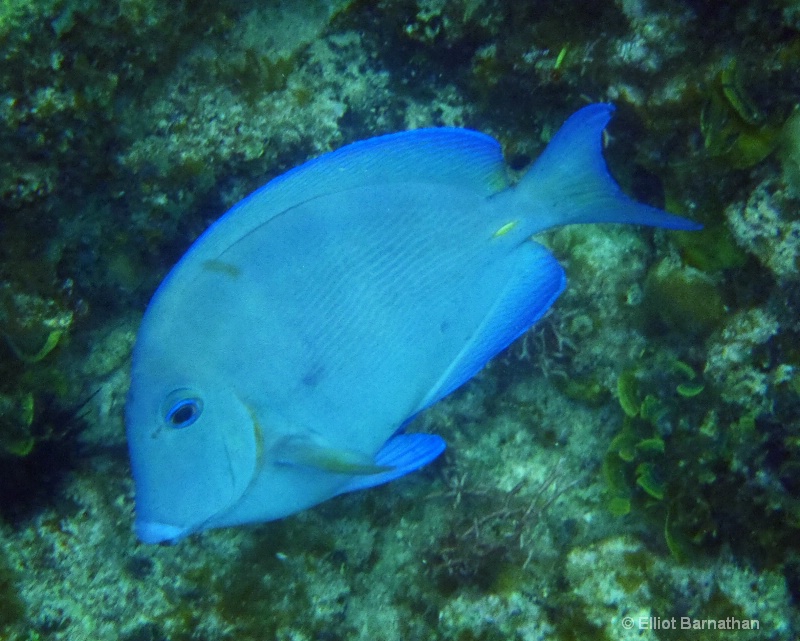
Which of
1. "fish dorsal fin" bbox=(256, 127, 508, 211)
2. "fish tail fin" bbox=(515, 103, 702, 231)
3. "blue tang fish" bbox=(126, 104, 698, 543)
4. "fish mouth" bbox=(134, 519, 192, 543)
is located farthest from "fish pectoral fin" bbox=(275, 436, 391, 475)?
"fish tail fin" bbox=(515, 103, 702, 231)

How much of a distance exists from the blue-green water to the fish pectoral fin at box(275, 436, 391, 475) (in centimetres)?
112

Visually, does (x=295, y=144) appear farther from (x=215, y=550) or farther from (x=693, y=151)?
(x=215, y=550)

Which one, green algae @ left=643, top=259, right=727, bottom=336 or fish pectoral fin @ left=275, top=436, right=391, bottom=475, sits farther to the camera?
green algae @ left=643, top=259, right=727, bottom=336

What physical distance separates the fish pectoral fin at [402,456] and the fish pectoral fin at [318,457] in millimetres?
180

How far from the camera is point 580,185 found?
6.06 feet

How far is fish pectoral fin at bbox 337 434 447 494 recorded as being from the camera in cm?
197

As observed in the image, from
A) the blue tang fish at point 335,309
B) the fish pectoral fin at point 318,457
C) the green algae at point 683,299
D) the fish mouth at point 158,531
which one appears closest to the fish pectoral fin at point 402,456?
the blue tang fish at point 335,309

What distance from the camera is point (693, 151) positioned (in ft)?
8.00

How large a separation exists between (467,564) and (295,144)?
7.00 ft

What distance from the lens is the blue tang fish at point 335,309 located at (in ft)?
5.65

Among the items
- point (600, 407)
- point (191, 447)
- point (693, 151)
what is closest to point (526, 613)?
point (600, 407)

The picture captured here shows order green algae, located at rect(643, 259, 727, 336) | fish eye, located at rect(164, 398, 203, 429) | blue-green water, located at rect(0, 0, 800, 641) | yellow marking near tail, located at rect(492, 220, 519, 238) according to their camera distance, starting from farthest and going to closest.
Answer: green algae, located at rect(643, 259, 727, 336) < blue-green water, located at rect(0, 0, 800, 641) < yellow marking near tail, located at rect(492, 220, 519, 238) < fish eye, located at rect(164, 398, 203, 429)

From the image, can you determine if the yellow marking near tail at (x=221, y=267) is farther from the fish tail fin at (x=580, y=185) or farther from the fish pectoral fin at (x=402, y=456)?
the fish tail fin at (x=580, y=185)

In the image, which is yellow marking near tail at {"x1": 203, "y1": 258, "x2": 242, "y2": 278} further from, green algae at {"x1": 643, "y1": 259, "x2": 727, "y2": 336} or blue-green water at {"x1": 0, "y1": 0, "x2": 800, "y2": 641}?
green algae at {"x1": 643, "y1": 259, "x2": 727, "y2": 336}
